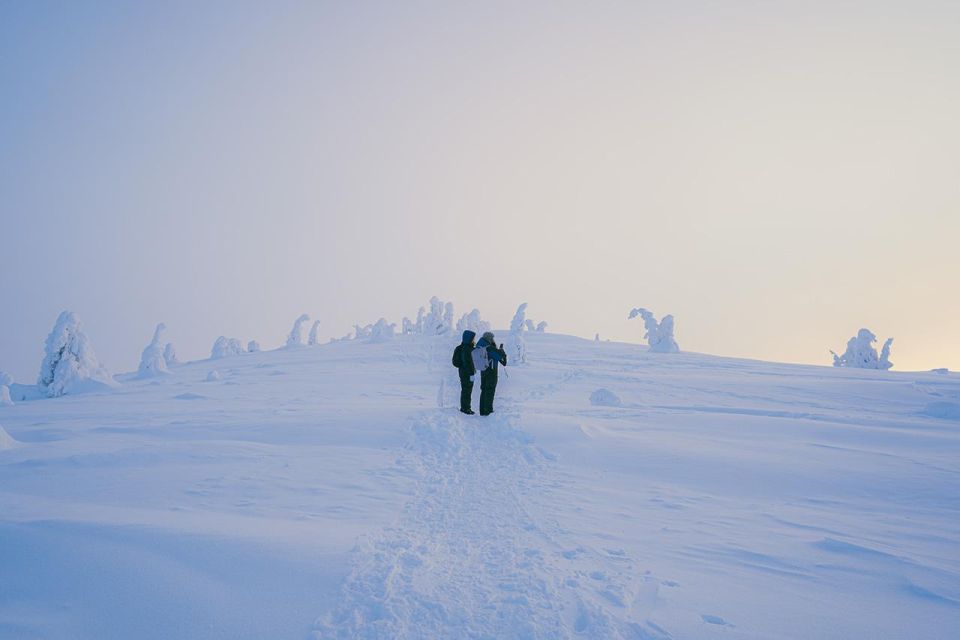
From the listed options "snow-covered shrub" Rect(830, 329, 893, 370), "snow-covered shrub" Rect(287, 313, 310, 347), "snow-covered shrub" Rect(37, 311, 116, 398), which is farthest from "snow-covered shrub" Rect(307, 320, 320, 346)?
"snow-covered shrub" Rect(830, 329, 893, 370)

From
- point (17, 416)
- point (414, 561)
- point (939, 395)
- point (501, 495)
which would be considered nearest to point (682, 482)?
point (501, 495)

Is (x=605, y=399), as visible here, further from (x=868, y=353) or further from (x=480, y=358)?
(x=868, y=353)

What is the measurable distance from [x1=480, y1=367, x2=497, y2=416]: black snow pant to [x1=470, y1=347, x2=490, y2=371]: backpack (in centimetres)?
20

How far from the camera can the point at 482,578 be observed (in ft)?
14.9

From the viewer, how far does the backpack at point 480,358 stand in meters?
13.2

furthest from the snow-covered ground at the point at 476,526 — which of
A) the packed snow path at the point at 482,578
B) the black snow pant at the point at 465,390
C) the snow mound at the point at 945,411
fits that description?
the snow mound at the point at 945,411

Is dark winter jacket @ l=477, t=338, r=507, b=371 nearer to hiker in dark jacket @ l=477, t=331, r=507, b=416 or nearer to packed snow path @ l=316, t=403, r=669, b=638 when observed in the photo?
hiker in dark jacket @ l=477, t=331, r=507, b=416

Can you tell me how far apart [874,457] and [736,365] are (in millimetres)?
24885

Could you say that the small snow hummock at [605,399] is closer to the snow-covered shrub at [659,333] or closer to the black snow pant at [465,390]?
the black snow pant at [465,390]

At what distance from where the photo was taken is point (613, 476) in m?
8.41

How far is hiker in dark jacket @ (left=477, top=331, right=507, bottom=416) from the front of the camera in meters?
13.1

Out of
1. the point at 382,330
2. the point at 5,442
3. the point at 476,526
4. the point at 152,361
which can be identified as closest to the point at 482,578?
the point at 476,526

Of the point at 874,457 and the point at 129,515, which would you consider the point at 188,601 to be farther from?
the point at 874,457

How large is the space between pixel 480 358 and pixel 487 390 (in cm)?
92
